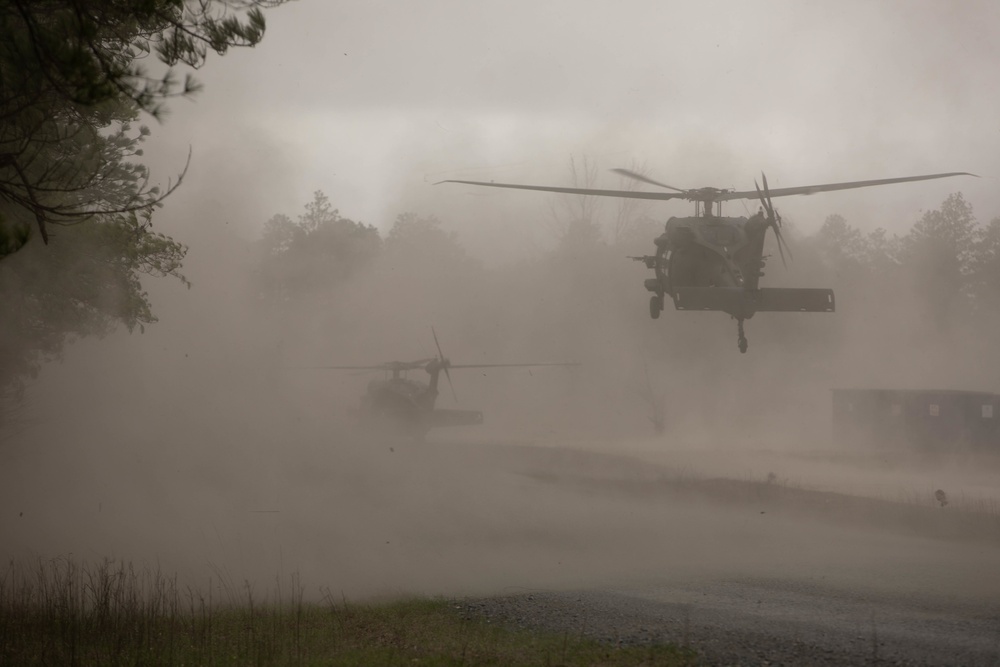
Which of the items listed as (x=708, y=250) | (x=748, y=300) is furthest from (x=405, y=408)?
(x=748, y=300)

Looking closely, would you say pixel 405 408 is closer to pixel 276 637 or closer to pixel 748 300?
pixel 748 300

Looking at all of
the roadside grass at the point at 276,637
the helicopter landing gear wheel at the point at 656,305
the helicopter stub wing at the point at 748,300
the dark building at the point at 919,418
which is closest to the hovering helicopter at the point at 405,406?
the dark building at the point at 919,418

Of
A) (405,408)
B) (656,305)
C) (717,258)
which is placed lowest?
(405,408)

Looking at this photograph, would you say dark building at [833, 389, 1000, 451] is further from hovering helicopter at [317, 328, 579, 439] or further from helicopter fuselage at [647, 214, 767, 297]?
helicopter fuselage at [647, 214, 767, 297]

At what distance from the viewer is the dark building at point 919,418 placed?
3344 centimetres

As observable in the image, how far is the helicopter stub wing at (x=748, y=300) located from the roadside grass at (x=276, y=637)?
336 inches

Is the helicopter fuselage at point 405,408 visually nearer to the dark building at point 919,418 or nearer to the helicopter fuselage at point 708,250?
the dark building at point 919,418

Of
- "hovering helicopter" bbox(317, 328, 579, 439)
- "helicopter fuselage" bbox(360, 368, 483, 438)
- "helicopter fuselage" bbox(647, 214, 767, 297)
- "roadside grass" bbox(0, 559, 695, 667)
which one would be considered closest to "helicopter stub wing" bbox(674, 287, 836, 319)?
"helicopter fuselage" bbox(647, 214, 767, 297)

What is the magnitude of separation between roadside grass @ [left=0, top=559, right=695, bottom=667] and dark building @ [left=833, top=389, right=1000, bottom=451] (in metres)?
25.7

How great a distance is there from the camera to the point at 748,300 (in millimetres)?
19141

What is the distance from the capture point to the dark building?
33438 millimetres

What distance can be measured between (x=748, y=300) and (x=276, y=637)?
11381 millimetres

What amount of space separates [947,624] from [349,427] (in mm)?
27914

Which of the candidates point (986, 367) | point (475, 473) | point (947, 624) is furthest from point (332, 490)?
point (986, 367)
